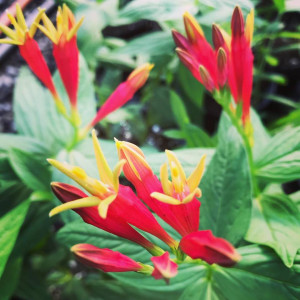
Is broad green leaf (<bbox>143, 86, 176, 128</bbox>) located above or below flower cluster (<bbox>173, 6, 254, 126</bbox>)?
below

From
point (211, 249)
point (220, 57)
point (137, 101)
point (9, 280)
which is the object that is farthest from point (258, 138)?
point (137, 101)

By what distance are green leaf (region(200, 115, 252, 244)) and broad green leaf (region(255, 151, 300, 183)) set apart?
1.8 inches

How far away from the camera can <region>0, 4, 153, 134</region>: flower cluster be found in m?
0.43

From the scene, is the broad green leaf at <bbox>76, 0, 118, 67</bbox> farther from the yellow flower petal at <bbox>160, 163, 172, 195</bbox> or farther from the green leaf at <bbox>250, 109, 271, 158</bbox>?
the yellow flower petal at <bbox>160, 163, 172, 195</bbox>

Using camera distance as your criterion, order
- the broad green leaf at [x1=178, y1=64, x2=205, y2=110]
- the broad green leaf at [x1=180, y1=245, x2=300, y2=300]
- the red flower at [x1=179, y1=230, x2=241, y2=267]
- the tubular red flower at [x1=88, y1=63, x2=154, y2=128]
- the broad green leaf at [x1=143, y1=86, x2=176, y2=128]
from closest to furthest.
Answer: the red flower at [x1=179, y1=230, x2=241, y2=267]
the broad green leaf at [x1=180, y1=245, x2=300, y2=300]
the tubular red flower at [x1=88, y1=63, x2=154, y2=128]
the broad green leaf at [x1=178, y1=64, x2=205, y2=110]
the broad green leaf at [x1=143, y1=86, x2=176, y2=128]

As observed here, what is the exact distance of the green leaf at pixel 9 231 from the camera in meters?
0.40

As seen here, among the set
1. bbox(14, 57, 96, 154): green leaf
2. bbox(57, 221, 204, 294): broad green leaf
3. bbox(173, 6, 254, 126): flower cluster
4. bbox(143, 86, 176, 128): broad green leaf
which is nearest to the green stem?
bbox(173, 6, 254, 126): flower cluster

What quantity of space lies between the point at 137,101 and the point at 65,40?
523 millimetres

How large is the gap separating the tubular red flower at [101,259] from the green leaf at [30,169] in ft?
0.83

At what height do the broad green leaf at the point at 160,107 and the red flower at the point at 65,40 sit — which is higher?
the red flower at the point at 65,40

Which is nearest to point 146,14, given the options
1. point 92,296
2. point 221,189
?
point 221,189

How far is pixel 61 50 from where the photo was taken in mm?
454

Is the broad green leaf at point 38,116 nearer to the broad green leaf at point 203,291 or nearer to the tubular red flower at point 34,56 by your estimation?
the tubular red flower at point 34,56

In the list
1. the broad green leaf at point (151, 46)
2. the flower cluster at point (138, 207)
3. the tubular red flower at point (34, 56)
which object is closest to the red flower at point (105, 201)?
the flower cluster at point (138, 207)
